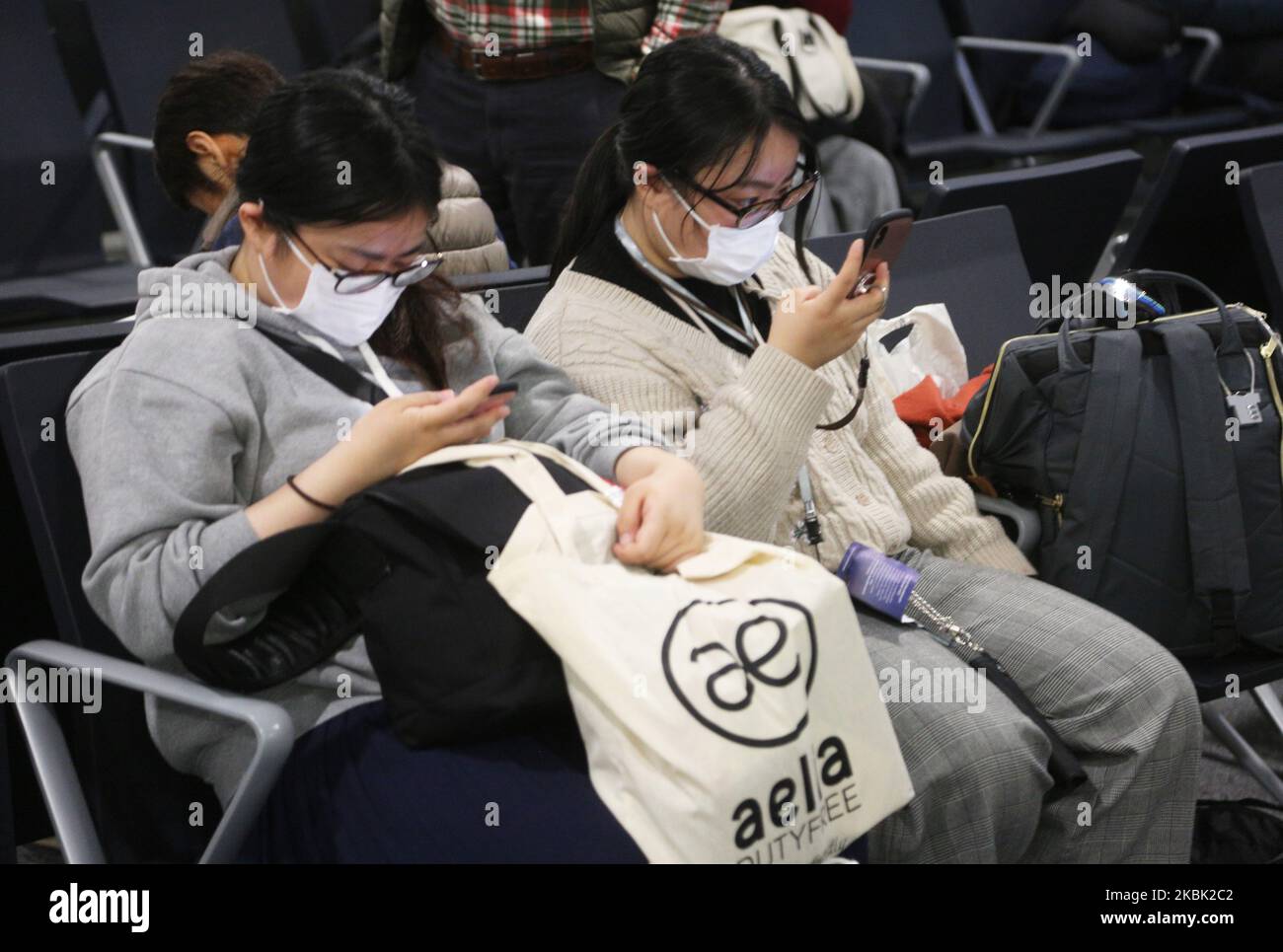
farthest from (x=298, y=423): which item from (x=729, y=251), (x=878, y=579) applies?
(x=878, y=579)

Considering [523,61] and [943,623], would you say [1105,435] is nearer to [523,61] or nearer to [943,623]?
[943,623]

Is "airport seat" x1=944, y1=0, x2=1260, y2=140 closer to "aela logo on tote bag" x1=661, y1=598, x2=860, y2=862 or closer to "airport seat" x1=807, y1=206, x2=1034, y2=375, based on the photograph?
"airport seat" x1=807, y1=206, x2=1034, y2=375

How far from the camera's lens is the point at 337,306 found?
1750 mm

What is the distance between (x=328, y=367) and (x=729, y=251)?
61 centimetres

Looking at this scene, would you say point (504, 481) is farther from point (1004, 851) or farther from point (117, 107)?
point (117, 107)

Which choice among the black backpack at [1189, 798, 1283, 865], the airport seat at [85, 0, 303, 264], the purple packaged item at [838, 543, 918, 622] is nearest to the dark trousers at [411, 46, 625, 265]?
the airport seat at [85, 0, 303, 264]

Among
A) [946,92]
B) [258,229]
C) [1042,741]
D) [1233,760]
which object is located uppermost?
[258,229]

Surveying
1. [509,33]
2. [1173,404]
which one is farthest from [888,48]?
[1173,404]

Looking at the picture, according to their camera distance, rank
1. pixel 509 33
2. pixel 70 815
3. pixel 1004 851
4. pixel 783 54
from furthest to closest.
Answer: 1. pixel 783 54
2. pixel 509 33
3. pixel 1004 851
4. pixel 70 815

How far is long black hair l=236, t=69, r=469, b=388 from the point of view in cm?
167

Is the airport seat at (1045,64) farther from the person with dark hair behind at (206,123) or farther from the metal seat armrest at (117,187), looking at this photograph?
the person with dark hair behind at (206,123)

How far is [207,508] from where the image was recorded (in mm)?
1593

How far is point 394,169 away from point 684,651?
2.06ft

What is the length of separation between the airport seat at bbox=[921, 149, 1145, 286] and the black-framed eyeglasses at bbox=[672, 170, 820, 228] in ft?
2.85
